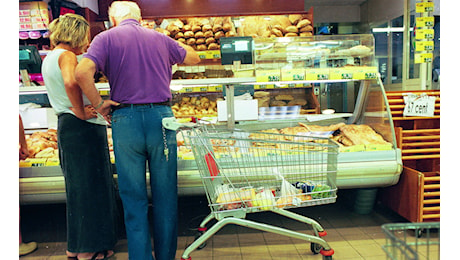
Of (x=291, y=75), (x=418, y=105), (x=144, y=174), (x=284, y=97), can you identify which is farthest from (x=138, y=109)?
(x=418, y=105)

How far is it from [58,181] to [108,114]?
1.04 m

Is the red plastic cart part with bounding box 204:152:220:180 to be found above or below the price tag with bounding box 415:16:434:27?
below

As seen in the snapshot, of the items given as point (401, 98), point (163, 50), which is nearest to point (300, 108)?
point (401, 98)

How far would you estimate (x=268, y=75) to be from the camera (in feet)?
10.4

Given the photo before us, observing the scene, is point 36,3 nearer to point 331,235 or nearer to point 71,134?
point 71,134

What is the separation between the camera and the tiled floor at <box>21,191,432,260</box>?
2.73m

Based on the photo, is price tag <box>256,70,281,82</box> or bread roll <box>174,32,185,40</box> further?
bread roll <box>174,32,185,40</box>

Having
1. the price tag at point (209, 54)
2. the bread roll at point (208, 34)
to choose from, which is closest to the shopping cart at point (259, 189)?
the price tag at point (209, 54)

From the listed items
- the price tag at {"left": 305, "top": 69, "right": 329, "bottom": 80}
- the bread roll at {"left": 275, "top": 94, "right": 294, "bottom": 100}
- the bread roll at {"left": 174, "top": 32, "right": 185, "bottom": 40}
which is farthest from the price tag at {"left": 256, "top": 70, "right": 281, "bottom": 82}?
the bread roll at {"left": 174, "top": 32, "right": 185, "bottom": 40}

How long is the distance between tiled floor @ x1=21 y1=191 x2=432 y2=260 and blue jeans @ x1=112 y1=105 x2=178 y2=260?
0.48 metres

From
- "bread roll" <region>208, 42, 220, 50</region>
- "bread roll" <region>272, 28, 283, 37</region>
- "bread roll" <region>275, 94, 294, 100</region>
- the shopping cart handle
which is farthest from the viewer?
"bread roll" <region>208, 42, 220, 50</region>

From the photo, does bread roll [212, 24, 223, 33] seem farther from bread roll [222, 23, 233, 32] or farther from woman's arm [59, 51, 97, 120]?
woman's arm [59, 51, 97, 120]

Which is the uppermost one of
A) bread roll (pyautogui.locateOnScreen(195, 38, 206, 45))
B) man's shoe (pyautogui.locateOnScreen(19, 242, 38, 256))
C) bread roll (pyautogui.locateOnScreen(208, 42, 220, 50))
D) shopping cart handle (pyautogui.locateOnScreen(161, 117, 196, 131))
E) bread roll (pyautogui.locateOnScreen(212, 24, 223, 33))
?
bread roll (pyautogui.locateOnScreen(212, 24, 223, 33))
